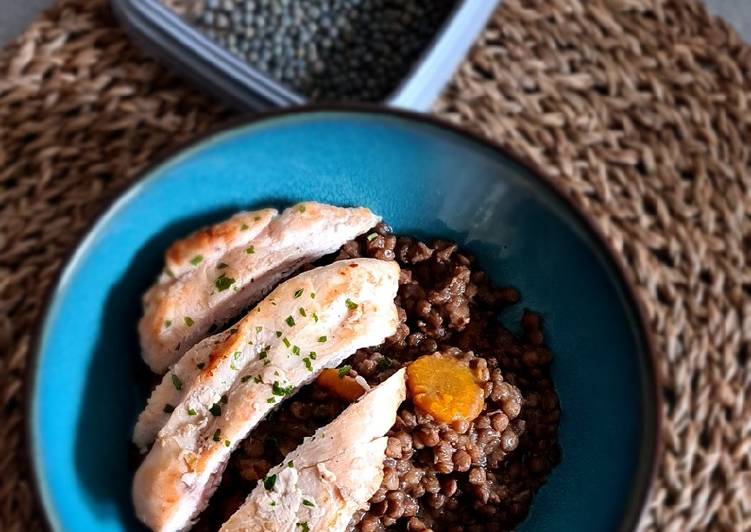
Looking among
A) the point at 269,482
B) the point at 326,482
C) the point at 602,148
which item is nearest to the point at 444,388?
the point at 326,482

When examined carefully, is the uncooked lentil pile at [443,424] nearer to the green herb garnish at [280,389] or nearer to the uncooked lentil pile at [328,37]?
the green herb garnish at [280,389]

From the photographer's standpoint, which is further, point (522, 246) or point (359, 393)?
point (522, 246)

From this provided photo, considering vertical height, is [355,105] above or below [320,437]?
above

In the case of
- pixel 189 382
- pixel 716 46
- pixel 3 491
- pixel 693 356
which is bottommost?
pixel 3 491

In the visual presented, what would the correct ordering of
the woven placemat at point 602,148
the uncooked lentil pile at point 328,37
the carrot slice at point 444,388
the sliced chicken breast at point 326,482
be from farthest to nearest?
the uncooked lentil pile at point 328,37, the woven placemat at point 602,148, the carrot slice at point 444,388, the sliced chicken breast at point 326,482

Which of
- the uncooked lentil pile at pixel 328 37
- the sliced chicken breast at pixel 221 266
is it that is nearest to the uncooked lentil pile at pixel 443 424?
the sliced chicken breast at pixel 221 266

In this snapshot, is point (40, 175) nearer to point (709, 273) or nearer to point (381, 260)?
point (381, 260)

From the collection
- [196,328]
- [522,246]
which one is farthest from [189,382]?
[522,246]
